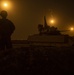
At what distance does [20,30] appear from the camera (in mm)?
15695

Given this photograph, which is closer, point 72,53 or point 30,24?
point 72,53

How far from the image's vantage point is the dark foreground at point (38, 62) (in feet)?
8.75

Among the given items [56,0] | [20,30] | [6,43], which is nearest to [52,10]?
[56,0]

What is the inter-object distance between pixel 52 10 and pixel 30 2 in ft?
4.51

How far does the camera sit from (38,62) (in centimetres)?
277

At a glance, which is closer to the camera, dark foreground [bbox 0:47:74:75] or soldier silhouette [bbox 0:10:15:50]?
dark foreground [bbox 0:47:74:75]

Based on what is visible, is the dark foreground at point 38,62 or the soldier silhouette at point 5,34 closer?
the dark foreground at point 38,62

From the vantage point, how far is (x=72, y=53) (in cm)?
286

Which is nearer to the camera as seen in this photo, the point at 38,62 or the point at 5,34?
the point at 38,62

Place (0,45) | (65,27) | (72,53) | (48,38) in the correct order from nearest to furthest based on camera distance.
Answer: (72,53), (0,45), (48,38), (65,27)

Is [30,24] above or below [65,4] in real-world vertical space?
below

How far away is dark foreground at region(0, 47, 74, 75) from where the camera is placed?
2668 mm

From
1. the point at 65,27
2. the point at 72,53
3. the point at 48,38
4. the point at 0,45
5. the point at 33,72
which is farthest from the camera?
the point at 65,27

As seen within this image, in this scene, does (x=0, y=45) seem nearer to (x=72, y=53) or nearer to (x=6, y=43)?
(x=6, y=43)
